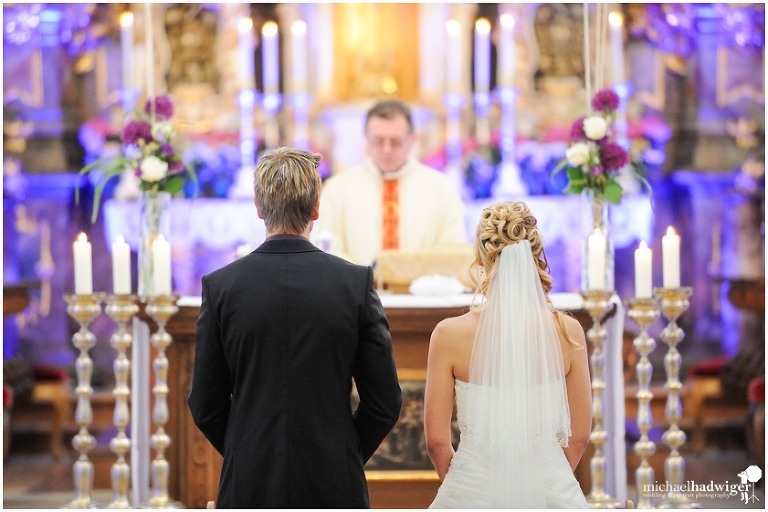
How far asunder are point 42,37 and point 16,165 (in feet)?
3.87

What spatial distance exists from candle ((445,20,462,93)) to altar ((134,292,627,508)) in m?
4.31

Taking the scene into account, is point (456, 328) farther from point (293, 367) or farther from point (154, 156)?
point (154, 156)

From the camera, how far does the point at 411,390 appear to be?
4340mm

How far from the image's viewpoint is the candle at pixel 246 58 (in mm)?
8727

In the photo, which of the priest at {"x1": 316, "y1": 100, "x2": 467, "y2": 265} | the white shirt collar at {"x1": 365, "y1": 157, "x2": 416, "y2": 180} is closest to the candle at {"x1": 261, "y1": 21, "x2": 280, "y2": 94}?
the priest at {"x1": 316, "y1": 100, "x2": 467, "y2": 265}

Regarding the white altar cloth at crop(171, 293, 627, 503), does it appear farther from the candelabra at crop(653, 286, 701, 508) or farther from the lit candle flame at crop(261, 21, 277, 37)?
the lit candle flame at crop(261, 21, 277, 37)

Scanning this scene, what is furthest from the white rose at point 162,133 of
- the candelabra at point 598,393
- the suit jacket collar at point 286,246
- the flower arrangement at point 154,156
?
Result: the suit jacket collar at point 286,246

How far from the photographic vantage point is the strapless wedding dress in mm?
2918

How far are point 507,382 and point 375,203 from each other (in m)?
4.09

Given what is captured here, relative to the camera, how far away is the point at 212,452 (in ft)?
14.6

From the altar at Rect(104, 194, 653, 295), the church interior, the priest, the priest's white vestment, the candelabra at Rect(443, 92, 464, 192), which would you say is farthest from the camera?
the candelabra at Rect(443, 92, 464, 192)

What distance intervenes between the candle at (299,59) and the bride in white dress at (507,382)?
6024 millimetres

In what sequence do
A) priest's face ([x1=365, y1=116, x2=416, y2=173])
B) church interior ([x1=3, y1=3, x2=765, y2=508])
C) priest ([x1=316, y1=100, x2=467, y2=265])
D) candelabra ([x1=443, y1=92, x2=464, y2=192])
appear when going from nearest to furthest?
1. priest's face ([x1=365, y1=116, x2=416, y2=173])
2. priest ([x1=316, y1=100, x2=467, y2=265])
3. church interior ([x1=3, y1=3, x2=765, y2=508])
4. candelabra ([x1=443, y1=92, x2=464, y2=192])

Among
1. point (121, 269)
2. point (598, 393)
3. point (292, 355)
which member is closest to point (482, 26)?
point (598, 393)
